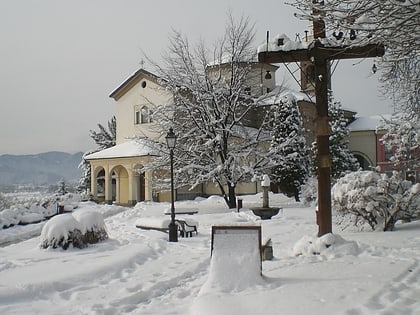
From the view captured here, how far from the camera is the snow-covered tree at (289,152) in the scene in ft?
101

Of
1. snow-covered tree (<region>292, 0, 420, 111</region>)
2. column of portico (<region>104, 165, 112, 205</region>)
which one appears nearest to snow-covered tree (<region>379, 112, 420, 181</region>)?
snow-covered tree (<region>292, 0, 420, 111</region>)

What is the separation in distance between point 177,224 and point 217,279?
8.67 metres

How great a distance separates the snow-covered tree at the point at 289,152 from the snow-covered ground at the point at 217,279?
17.1m

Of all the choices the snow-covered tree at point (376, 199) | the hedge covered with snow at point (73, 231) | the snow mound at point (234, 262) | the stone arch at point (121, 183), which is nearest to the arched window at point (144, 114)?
the stone arch at point (121, 183)

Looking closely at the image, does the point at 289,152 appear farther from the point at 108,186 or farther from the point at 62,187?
the point at 62,187

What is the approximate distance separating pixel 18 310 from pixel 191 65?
24.0m

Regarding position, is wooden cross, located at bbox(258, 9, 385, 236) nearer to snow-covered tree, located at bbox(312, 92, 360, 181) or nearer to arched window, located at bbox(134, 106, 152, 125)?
snow-covered tree, located at bbox(312, 92, 360, 181)

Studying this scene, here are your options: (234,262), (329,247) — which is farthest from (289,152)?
(234,262)

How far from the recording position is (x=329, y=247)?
414 inches

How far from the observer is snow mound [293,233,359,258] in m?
10.4

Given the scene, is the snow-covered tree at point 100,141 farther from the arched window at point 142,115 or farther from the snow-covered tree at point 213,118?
the snow-covered tree at point 213,118

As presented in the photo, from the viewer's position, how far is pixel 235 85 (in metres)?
29.0

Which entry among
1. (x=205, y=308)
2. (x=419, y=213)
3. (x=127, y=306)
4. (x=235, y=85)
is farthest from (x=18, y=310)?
(x=235, y=85)

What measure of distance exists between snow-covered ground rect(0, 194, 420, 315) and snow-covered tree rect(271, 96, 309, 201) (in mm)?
17094
